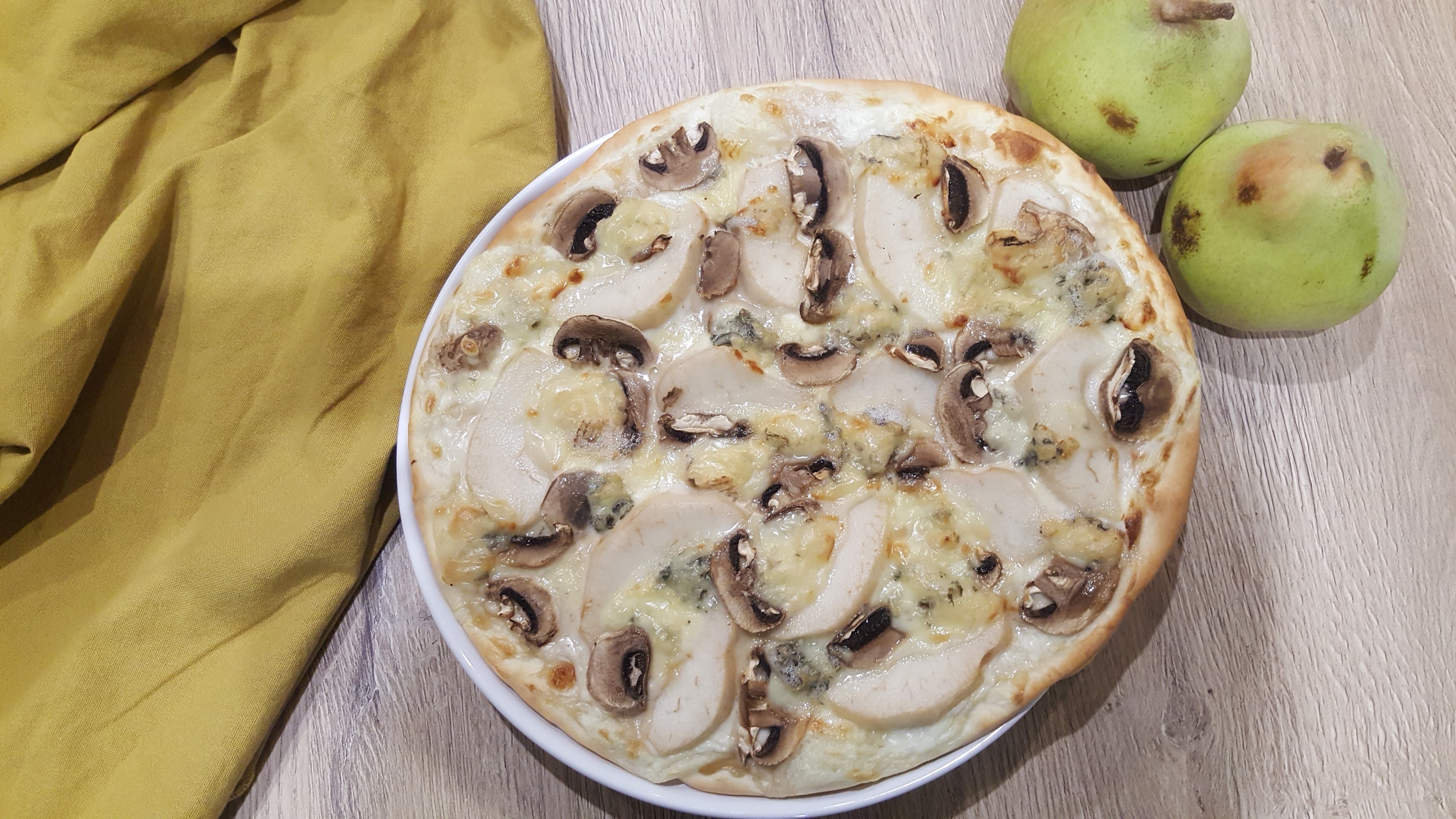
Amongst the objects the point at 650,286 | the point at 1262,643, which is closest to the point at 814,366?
the point at 650,286

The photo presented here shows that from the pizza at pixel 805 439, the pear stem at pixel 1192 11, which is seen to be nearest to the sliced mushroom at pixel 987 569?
the pizza at pixel 805 439

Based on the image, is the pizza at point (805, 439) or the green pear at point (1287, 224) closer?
the pizza at point (805, 439)

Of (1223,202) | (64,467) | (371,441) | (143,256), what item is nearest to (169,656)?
(64,467)

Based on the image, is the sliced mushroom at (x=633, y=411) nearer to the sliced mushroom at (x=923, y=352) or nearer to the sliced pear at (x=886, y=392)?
the sliced pear at (x=886, y=392)

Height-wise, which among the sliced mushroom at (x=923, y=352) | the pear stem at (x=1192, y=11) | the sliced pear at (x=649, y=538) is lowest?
the sliced pear at (x=649, y=538)

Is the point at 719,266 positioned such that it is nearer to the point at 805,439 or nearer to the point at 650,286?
the point at 650,286

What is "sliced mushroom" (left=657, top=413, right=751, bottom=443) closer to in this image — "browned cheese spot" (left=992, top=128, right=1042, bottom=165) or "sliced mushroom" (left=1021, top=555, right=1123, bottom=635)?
"sliced mushroom" (left=1021, top=555, right=1123, bottom=635)
